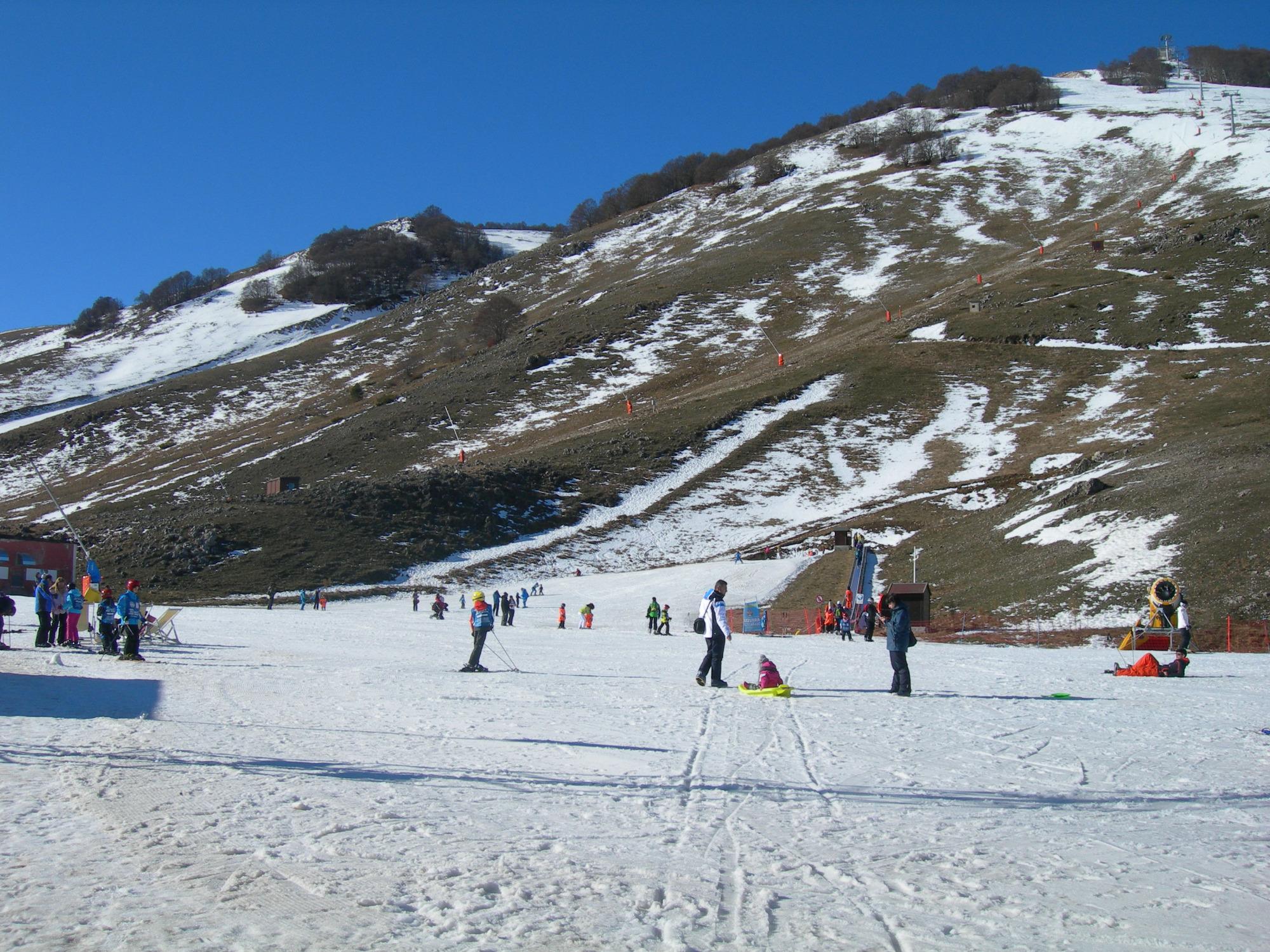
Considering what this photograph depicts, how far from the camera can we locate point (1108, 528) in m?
33.0

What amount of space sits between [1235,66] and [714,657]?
227 m

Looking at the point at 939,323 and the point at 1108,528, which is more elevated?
the point at 939,323

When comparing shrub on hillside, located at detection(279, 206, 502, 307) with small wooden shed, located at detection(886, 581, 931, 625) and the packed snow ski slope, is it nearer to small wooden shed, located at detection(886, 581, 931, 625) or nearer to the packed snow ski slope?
small wooden shed, located at detection(886, 581, 931, 625)

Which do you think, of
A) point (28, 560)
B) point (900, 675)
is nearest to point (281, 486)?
point (28, 560)

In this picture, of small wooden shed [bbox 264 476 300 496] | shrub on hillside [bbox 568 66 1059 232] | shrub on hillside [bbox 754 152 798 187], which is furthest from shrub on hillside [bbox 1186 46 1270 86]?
small wooden shed [bbox 264 476 300 496]

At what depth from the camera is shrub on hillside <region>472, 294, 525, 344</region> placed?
120m

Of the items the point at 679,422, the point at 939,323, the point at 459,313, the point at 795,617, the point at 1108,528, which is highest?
the point at 459,313

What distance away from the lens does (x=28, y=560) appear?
38.8 metres

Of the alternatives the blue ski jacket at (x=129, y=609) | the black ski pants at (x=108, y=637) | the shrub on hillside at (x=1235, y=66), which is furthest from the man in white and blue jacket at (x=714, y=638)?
the shrub on hillside at (x=1235, y=66)

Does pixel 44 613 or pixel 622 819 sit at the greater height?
pixel 44 613

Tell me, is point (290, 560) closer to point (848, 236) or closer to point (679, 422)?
point (679, 422)

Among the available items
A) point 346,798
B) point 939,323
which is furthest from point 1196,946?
point 939,323

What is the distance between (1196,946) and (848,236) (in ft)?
437

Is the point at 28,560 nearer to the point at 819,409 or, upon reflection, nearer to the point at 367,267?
the point at 819,409
